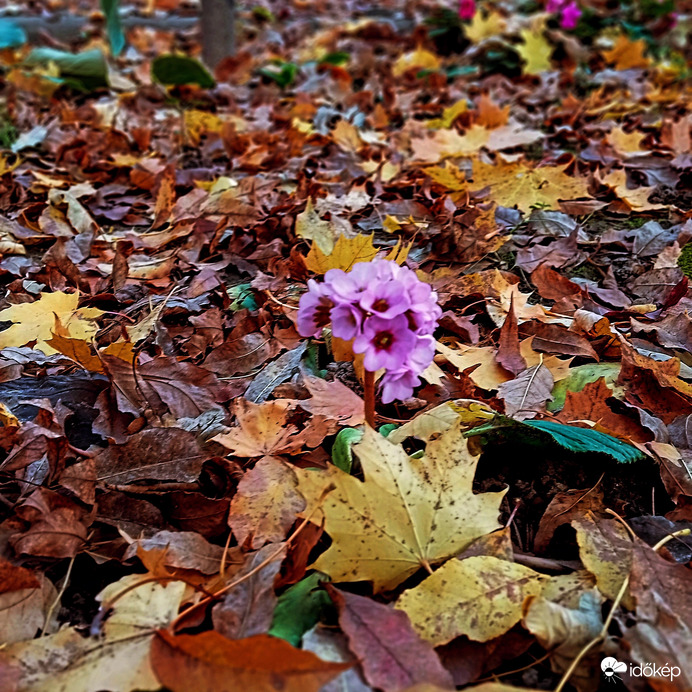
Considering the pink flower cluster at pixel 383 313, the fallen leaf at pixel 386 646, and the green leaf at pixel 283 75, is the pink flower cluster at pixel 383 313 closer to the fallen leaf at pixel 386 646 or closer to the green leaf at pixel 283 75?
the fallen leaf at pixel 386 646

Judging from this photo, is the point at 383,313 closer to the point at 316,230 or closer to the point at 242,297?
the point at 242,297

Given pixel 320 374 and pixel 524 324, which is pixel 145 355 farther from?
pixel 524 324

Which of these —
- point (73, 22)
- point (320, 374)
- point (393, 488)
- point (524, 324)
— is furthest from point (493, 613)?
point (73, 22)

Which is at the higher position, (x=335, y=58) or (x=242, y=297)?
(x=335, y=58)

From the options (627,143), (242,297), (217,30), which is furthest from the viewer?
(217,30)

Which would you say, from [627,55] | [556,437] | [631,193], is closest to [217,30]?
[627,55]

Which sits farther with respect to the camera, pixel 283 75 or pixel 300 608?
pixel 283 75
